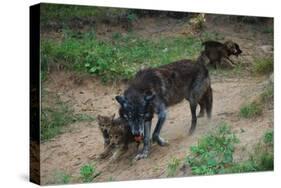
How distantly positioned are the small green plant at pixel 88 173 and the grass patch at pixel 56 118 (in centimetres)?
55

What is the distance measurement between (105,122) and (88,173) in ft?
2.25

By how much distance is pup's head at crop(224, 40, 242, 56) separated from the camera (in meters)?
8.65

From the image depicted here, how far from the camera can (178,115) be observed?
8.13m

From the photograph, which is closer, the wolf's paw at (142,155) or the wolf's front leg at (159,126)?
the wolf's paw at (142,155)

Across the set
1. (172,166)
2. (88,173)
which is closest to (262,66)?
(172,166)

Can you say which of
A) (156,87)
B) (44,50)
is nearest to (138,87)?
(156,87)

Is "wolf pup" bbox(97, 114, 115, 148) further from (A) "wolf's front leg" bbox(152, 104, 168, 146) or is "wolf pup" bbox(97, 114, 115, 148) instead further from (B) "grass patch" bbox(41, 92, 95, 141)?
(A) "wolf's front leg" bbox(152, 104, 168, 146)

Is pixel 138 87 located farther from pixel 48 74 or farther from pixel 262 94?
pixel 262 94

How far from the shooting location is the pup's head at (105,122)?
7676 mm

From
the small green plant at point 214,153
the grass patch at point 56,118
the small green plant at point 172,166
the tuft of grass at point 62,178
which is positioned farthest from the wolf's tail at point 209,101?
the tuft of grass at point 62,178

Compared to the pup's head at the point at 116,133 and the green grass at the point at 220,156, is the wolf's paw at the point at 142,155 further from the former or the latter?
the green grass at the point at 220,156

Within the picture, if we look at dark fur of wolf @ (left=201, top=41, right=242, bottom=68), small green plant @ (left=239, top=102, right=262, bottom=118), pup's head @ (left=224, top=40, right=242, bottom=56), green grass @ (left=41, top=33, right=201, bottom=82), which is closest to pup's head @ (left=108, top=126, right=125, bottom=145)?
green grass @ (left=41, top=33, right=201, bottom=82)

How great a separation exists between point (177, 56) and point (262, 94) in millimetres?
1484

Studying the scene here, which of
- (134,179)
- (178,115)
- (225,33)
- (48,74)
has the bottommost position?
(134,179)
